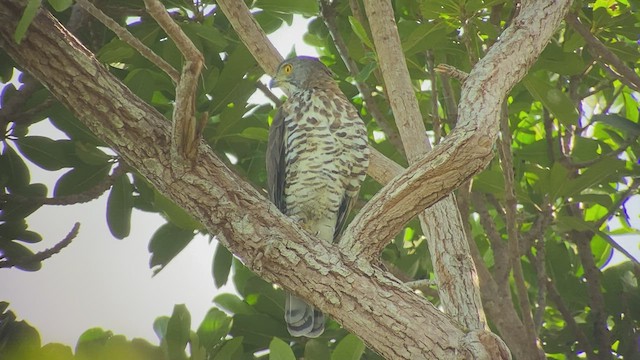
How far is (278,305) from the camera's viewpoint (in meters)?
4.53

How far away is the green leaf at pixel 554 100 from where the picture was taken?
4.07m

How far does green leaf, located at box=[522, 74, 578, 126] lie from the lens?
4.07m

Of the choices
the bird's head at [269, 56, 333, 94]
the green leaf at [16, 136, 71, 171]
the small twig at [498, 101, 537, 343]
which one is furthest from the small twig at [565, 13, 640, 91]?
the green leaf at [16, 136, 71, 171]

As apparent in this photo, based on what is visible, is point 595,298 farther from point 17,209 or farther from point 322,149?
point 17,209

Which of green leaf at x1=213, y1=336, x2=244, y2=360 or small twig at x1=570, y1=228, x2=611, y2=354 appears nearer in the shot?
green leaf at x1=213, y1=336, x2=244, y2=360

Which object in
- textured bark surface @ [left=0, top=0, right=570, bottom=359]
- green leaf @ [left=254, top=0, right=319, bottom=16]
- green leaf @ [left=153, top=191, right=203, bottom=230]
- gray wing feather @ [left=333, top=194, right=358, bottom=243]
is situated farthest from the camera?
gray wing feather @ [left=333, top=194, right=358, bottom=243]

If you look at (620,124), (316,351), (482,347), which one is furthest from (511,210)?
(482,347)

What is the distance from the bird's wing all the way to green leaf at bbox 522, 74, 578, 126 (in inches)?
51.7

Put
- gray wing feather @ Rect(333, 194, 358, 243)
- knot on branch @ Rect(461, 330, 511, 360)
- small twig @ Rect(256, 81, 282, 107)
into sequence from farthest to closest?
small twig @ Rect(256, 81, 282, 107)
gray wing feather @ Rect(333, 194, 358, 243)
knot on branch @ Rect(461, 330, 511, 360)

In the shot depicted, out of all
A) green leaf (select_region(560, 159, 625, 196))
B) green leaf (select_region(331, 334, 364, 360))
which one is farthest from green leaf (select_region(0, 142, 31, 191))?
green leaf (select_region(560, 159, 625, 196))

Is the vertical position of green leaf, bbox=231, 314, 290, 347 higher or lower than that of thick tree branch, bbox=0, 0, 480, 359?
higher

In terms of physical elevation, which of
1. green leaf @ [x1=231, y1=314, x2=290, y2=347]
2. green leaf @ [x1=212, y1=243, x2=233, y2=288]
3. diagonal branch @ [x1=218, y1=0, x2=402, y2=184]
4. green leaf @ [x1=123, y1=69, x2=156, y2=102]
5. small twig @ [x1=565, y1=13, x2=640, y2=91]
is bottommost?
green leaf @ [x1=231, y1=314, x2=290, y2=347]

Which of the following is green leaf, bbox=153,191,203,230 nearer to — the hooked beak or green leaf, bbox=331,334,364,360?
green leaf, bbox=331,334,364,360

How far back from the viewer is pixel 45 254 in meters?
3.83
